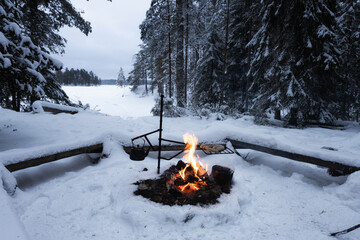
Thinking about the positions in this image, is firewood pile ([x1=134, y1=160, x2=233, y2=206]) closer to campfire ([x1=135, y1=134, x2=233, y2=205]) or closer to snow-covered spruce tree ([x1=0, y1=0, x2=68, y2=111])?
campfire ([x1=135, y1=134, x2=233, y2=205])

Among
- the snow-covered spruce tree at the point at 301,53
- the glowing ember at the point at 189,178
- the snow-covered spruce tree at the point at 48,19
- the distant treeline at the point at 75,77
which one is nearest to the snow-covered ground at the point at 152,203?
the glowing ember at the point at 189,178

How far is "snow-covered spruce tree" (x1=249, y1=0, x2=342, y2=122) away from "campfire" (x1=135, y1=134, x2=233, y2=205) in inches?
277

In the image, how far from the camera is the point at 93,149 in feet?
16.6

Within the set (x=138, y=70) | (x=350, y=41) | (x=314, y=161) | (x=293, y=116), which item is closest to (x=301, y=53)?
(x=293, y=116)

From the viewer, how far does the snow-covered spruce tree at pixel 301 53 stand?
354 inches

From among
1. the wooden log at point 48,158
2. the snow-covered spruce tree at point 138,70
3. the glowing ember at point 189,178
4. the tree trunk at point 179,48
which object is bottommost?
the glowing ember at point 189,178

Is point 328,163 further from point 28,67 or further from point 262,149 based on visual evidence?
point 28,67

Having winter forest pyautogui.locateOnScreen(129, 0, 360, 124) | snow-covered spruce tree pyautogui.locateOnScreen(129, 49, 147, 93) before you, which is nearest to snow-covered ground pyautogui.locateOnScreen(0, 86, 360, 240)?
winter forest pyautogui.locateOnScreen(129, 0, 360, 124)

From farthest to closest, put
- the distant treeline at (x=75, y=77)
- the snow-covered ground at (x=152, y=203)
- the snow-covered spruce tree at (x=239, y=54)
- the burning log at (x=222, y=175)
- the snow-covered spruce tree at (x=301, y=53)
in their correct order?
the distant treeline at (x=75, y=77)
the snow-covered spruce tree at (x=239, y=54)
the snow-covered spruce tree at (x=301, y=53)
the burning log at (x=222, y=175)
the snow-covered ground at (x=152, y=203)

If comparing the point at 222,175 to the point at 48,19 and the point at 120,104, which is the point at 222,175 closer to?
the point at 48,19

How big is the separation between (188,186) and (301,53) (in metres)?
9.31

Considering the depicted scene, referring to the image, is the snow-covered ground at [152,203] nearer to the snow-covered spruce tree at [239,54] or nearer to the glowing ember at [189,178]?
the glowing ember at [189,178]

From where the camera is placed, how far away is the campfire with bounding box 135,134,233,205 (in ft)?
11.2

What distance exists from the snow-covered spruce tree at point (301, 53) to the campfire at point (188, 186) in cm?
704
